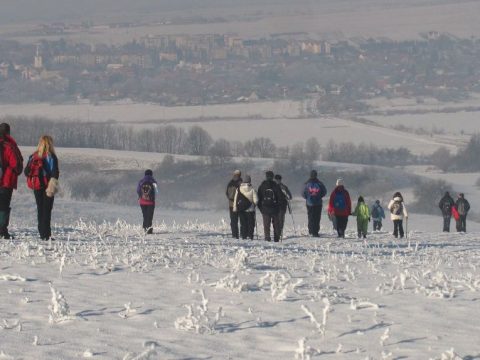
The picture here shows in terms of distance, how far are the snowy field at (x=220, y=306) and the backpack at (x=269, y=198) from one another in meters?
4.65

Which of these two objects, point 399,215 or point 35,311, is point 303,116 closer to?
point 399,215

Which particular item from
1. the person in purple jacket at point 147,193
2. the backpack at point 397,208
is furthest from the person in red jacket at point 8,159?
the backpack at point 397,208

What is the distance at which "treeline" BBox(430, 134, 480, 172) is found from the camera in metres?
96.5

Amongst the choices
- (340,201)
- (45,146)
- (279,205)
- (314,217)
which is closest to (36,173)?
(45,146)

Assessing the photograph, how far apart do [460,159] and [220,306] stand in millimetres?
91045

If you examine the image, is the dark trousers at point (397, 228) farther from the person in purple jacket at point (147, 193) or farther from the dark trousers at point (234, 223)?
the person in purple jacket at point (147, 193)

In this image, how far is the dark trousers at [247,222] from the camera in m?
19.5

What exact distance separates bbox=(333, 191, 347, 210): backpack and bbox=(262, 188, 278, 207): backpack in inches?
111

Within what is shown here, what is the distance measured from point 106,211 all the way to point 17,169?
1079 inches

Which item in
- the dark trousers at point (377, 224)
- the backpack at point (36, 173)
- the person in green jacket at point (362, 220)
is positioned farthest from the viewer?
the dark trousers at point (377, 224)

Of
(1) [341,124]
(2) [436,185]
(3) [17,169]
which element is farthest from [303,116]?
(3) [17,169]

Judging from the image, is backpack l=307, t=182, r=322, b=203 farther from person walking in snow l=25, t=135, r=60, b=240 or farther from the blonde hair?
the blonde hair

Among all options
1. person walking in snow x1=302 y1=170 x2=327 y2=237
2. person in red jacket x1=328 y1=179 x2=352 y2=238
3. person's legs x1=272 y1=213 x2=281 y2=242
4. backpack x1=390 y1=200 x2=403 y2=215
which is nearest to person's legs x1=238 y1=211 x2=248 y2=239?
person's legs x1=272 y1=213 x2=281 y2=242

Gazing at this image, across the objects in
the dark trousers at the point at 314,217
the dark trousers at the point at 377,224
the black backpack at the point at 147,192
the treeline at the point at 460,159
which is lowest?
the dark trousers at the point at 377,224
